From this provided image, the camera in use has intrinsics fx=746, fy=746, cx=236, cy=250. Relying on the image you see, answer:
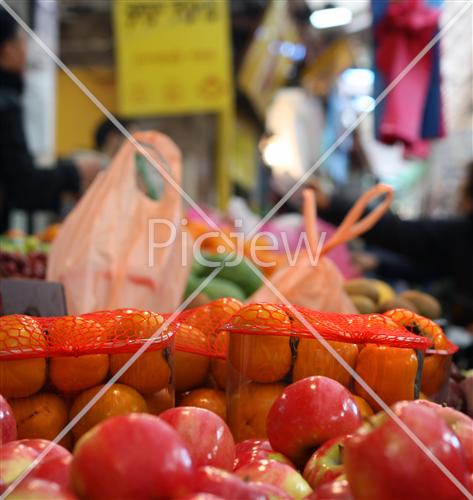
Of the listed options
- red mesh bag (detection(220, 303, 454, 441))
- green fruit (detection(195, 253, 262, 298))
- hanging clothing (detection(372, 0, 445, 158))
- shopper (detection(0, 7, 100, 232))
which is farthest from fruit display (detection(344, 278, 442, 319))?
hanging clothing (detection(372, 0, 445, 158))

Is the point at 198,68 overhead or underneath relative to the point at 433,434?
overhead

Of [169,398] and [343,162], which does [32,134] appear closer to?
[169,398]

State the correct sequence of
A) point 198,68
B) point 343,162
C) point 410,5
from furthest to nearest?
point 343,162
point 198,68
point 410,5

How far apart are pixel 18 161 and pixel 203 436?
2.83 m

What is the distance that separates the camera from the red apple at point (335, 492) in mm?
796

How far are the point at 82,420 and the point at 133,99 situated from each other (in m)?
3.41

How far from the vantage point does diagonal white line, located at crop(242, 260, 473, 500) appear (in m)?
0.73

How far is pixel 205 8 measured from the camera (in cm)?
422

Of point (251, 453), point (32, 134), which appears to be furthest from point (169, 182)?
point (32, 134)

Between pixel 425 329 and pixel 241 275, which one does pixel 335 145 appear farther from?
pixel 425 329

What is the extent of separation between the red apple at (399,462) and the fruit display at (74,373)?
478 mm

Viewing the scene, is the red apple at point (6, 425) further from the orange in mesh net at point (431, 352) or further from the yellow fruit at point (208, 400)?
the orange in mesh net at point (431, 352)

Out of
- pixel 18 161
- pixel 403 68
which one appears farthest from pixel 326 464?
pixel 403 68

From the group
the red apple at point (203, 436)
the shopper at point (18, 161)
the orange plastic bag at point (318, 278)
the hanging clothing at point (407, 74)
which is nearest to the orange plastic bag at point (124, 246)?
the orange plastic bag at point (318, 278)
